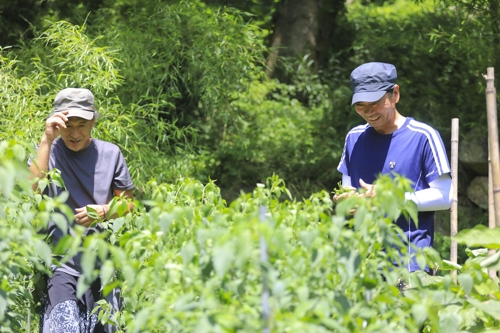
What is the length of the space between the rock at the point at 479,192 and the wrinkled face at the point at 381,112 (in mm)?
4353

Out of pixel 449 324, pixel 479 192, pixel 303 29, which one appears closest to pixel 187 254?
pixel 449 324

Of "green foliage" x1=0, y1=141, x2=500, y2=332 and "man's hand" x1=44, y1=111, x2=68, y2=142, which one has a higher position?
"man's hand" x1=44, y1=111, x2=68, y2=142

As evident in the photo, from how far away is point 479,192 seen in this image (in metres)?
7.30

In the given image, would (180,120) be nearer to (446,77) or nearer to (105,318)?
(446,77)

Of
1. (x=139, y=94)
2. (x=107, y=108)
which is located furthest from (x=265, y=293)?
(x=139, y=94)

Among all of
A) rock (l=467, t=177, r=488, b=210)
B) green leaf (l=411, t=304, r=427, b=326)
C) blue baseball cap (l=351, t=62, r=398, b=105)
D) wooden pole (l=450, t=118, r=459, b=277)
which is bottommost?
rock (l=467, t=177, r=488, b=210)

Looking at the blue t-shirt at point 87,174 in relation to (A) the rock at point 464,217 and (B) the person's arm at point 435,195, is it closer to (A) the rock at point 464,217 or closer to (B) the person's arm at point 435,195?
(B) the person's arm at point 435,195

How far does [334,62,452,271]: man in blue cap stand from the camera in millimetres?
3002

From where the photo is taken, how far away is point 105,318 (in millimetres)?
3006

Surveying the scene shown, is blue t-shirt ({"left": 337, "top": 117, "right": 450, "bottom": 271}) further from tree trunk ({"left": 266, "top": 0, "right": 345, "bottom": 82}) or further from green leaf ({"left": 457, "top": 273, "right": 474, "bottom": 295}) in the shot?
tree trunk ({"left": 266, "top": 0, "right": 345, "bottom": 82})

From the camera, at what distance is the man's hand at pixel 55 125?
325 centimetres

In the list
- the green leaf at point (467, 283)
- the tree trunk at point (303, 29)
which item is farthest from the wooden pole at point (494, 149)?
the tree trunk at point (303, 29)

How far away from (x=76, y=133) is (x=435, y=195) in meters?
1.43

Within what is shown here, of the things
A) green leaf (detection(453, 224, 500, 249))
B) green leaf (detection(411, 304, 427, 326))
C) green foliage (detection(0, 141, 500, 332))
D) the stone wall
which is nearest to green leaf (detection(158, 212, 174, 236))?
green foliage (detection(0, 141, 500, 332))
